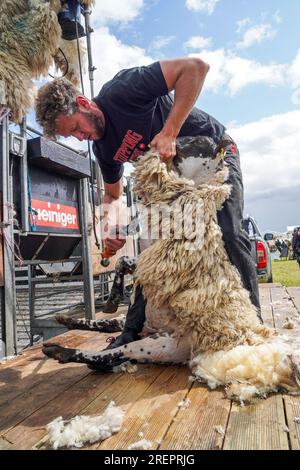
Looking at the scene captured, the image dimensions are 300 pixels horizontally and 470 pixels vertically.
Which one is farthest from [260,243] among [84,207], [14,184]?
[14,184]

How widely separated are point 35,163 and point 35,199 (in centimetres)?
36

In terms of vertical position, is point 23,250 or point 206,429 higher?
point 23,250

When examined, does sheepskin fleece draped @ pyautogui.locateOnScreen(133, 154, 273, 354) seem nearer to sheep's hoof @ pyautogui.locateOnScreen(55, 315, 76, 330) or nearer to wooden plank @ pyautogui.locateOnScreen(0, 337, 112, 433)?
wooden plank @ pyautogui.locateOnScreen(0, 337, 112, 433)

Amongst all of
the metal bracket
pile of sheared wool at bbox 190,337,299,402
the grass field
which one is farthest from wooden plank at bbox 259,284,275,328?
the grass field

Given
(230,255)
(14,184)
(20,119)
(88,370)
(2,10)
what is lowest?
(88,370)

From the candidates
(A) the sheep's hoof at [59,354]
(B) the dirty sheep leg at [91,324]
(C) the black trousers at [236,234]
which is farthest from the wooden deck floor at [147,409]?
(C) the black trousers at [236,234]

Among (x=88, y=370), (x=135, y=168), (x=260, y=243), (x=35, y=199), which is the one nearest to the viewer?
(x=135, y=168)

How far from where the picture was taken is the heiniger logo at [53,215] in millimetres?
3331

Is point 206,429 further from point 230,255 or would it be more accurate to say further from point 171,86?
point 171,86

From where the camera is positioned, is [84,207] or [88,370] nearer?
[88,370]

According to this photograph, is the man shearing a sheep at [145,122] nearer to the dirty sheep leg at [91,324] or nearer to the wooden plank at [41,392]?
the wooden plank at [41,392]

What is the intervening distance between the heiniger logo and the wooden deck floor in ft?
5.26

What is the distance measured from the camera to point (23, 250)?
135 inches

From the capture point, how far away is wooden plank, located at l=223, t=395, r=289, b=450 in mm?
1075
